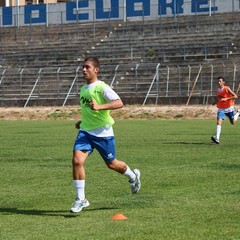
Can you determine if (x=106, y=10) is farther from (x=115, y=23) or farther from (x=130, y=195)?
(x=130, y=195)

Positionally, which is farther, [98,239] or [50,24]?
[50,24]

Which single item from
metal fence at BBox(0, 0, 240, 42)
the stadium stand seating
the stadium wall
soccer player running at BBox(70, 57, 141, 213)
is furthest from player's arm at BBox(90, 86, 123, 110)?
the stadium wall

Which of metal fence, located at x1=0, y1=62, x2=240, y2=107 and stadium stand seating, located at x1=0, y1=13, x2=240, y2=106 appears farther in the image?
stadium stand seating, located at x1=0, y1=13, x2=240, y2=106

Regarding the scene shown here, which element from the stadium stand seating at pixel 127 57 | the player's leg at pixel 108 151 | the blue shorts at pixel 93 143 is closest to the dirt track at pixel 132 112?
the stadium stand seating at pixel 127 57

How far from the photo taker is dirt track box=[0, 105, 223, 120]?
47031mm

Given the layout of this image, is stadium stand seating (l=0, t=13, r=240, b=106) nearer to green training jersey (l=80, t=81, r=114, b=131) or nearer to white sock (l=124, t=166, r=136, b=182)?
white sock (l=124, t=166, r=136, b=182)

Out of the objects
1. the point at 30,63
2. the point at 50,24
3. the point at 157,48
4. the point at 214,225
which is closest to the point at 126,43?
the point at 157,48

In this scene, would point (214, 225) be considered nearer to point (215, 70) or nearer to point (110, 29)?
point (215, 70)

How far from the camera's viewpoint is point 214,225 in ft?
35.0

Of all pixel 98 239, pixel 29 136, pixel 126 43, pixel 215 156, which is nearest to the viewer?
pixel 98 239

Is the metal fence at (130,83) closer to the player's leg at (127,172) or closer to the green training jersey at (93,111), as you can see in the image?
the player's leg at (127,172)

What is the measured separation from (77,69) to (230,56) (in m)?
9.81

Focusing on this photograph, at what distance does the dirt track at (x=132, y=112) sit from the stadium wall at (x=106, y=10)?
17524 millimetres

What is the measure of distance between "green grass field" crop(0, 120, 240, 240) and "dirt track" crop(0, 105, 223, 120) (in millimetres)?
21290
